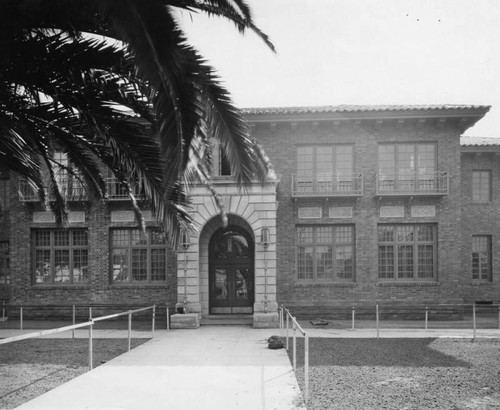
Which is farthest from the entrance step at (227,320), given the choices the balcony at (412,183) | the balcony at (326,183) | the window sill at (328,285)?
the balcony at (412,183)

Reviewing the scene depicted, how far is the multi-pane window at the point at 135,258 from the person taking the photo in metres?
20.4

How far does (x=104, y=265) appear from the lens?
66.0 ft

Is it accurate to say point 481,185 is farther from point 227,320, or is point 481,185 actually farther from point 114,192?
point 114,192

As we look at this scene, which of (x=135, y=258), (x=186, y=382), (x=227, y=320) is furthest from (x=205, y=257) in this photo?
(x=186, y=382)

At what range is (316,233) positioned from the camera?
65.6 feet

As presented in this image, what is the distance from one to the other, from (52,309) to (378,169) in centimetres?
1513

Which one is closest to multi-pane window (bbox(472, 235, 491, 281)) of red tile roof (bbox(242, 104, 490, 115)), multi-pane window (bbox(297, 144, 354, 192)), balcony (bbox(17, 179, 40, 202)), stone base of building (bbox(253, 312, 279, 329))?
red tile roof (bbox(242, 104, 490, 115))

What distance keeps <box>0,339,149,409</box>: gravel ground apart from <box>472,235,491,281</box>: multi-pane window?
1669cm

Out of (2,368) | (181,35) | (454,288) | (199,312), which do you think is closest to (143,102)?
(181,35)

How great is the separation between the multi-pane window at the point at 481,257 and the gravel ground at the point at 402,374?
9.74 meters

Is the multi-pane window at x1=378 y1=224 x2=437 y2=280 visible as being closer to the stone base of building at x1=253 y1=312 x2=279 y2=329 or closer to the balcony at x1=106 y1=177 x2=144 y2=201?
the stone base of building at x1=253 y1=312 x2=279 y2=329

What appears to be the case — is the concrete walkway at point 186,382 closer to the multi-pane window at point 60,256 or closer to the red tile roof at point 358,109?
the multi-pane window at point 60,256

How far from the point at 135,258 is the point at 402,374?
13670mm

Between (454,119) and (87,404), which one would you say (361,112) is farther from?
(87,404)
